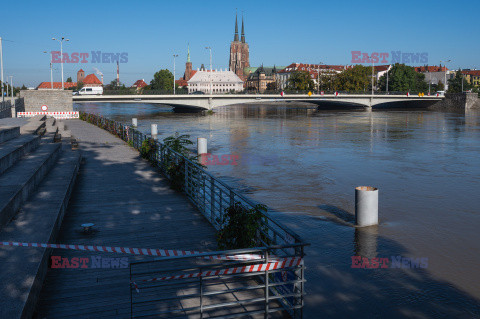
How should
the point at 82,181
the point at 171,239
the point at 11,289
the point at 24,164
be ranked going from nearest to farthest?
the point at 11,289 → the point at 171,239 → the point at 24,164 → the point at 82,181

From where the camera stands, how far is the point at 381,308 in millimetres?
7086

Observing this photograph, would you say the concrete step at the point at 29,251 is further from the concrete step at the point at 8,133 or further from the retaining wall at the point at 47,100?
the retaining wall at the point at 47,100

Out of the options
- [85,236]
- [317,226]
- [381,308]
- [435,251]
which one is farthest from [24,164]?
[435,251]

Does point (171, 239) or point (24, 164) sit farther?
point (24, 164)

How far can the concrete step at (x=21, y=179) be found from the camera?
7287 mm

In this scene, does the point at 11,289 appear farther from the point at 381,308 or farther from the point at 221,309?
the point at 381,308

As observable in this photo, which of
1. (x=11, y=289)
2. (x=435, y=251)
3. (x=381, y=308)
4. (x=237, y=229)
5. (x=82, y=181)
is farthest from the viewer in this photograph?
(x=82, y=181)

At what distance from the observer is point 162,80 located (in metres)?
157

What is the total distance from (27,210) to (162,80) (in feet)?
502

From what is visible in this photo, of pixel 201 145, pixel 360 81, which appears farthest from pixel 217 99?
pixel 360 81

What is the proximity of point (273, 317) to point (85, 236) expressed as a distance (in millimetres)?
4107

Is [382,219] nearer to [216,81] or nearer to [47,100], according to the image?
[47,100]

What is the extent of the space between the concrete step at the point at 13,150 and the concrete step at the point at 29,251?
0.86 m

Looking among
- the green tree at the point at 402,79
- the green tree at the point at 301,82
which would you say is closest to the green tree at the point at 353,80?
the green tree at the point at 301,82
